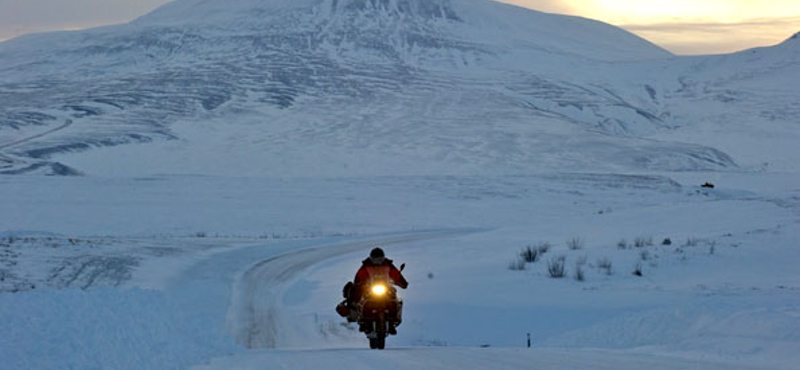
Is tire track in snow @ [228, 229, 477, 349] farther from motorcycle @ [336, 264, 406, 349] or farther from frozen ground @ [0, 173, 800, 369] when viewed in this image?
motorcycle @ [336, 264, 406, 349]

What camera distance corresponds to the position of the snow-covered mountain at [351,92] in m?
81.1

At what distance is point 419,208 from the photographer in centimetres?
4906

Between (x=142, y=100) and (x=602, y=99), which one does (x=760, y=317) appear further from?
(x=602, y=99)

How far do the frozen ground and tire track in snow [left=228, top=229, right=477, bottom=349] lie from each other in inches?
2.5

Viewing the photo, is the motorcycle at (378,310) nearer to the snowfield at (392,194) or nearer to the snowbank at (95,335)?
the snowfield at (392,194)

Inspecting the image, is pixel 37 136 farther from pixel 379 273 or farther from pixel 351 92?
pixel 379 273

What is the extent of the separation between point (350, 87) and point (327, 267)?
9432 cm

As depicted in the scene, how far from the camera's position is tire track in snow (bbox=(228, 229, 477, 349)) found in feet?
45.6

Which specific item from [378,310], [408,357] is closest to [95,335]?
[408,357]

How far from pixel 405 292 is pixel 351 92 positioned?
97874 mm

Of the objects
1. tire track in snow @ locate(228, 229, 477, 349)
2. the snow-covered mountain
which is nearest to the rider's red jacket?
tire track in snow @ locate(228, 229, 477, 349)

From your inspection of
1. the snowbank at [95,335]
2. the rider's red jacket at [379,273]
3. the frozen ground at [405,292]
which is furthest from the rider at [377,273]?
the snowbank at [95,335]

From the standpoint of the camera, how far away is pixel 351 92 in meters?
115

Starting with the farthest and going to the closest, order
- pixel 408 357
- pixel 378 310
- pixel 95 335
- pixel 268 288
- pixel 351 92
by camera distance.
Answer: pixel 351 92 < pixel 268 288 < pixel 378 310 < pixel 408 357 < pixel 95 335
